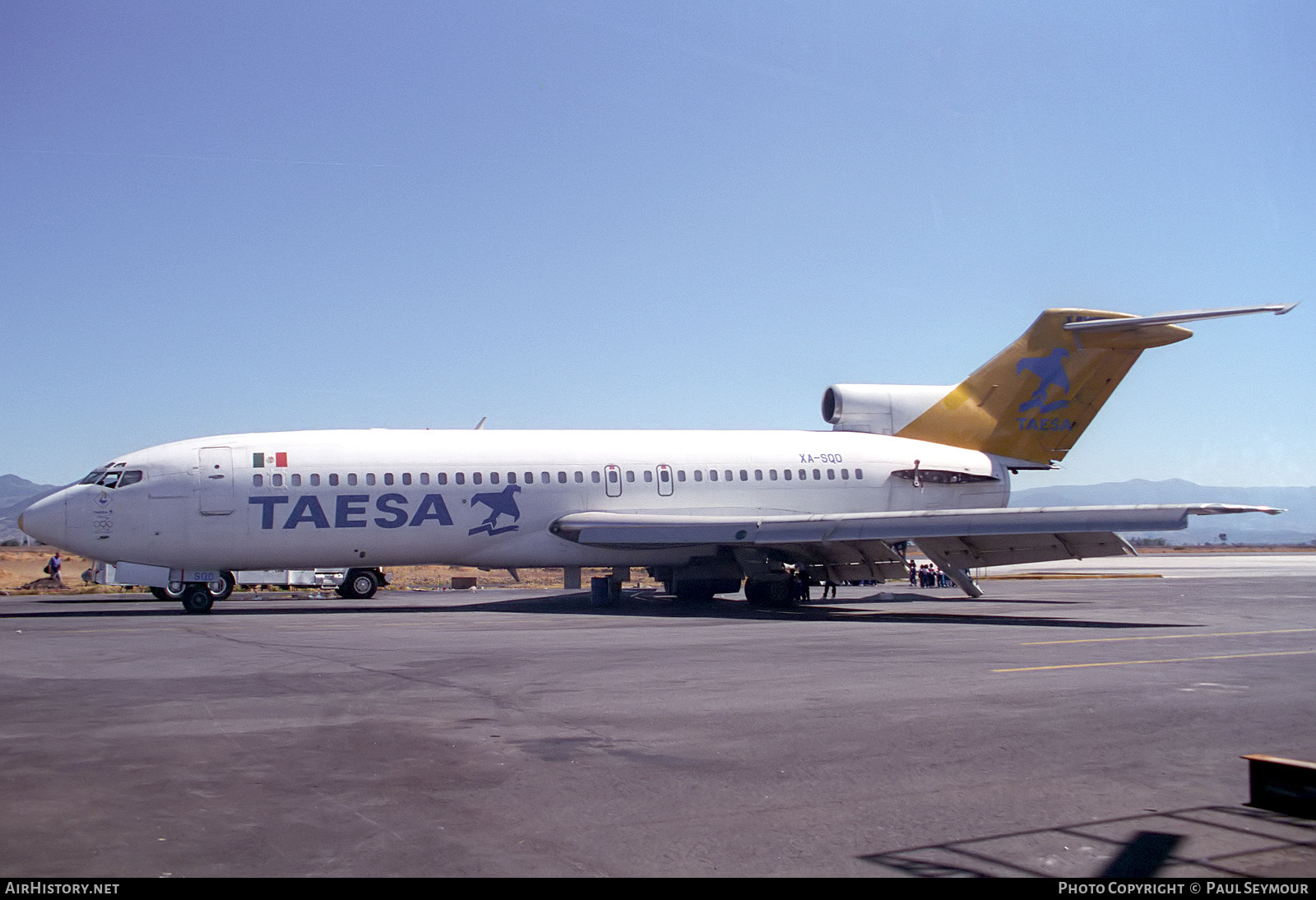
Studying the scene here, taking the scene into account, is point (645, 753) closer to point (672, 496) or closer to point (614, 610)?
point (614, 610)

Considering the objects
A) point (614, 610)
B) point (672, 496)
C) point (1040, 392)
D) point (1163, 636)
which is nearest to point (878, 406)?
point (1040, 392)

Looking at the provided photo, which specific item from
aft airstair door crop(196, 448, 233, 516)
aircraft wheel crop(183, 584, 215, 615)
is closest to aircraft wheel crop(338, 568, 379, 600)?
aircraft wheel crop(183, 584, 215, 615)

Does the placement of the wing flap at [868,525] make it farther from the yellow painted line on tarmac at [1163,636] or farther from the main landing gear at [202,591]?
the main landing gear at [202,591]

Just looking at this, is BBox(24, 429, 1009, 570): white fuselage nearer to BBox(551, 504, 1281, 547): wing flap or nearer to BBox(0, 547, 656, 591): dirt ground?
BBox(551, 504, 1281, 547): wing flap

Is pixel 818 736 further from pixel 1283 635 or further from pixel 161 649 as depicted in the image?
→ pixel 1283 635

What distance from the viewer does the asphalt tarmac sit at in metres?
5.99

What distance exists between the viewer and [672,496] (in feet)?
92.8

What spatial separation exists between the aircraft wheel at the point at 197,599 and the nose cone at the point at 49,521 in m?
2.79

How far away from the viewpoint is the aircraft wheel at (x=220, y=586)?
2551 cm

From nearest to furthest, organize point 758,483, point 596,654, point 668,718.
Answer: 1. point 668,718
2. point 596,654
3. point 758,483

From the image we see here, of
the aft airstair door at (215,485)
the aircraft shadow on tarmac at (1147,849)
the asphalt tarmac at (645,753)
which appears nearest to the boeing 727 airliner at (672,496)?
the aft airstair door at (215,485)

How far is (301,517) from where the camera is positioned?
24.9 meters
